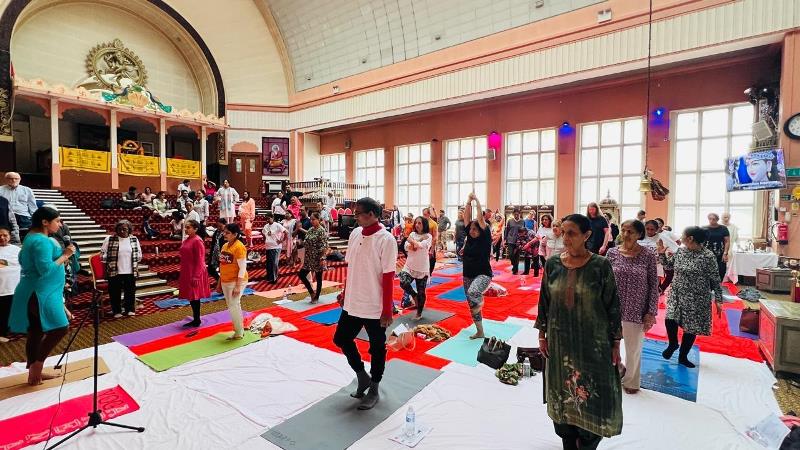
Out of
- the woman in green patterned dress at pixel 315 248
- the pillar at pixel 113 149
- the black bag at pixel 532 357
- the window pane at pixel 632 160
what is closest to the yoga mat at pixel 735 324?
the black bag at pixel 532 357

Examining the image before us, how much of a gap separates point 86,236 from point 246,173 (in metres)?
10.5

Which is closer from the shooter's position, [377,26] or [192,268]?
[192,268]

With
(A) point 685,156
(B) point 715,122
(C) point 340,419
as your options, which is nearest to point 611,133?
(A) point 685,156

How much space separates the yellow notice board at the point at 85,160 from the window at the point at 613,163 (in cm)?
1812

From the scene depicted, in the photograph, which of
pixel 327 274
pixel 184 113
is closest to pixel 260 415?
pixel 327 274

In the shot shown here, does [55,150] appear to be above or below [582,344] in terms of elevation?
above

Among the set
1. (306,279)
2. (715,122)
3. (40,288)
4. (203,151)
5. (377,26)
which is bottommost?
(306,279)

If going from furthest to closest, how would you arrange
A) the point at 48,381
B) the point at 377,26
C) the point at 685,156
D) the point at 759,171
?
the point at 377,26 → the point at 685,156 → the point at 759,171 → the point at 48,381

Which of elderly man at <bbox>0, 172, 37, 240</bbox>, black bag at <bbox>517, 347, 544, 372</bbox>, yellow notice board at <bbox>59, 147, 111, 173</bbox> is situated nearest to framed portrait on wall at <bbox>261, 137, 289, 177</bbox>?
yellow notice board at <bbox>59, 147, 111, 173</bbox>

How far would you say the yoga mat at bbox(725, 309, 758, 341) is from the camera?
17.0ft

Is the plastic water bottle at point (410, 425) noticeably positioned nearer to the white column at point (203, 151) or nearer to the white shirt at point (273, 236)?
the white shirt at point (273, 236)

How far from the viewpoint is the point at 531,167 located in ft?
46.2

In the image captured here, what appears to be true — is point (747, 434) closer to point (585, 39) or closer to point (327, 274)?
point (327, 274)

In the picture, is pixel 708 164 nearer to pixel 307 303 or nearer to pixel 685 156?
pixel 685 156
